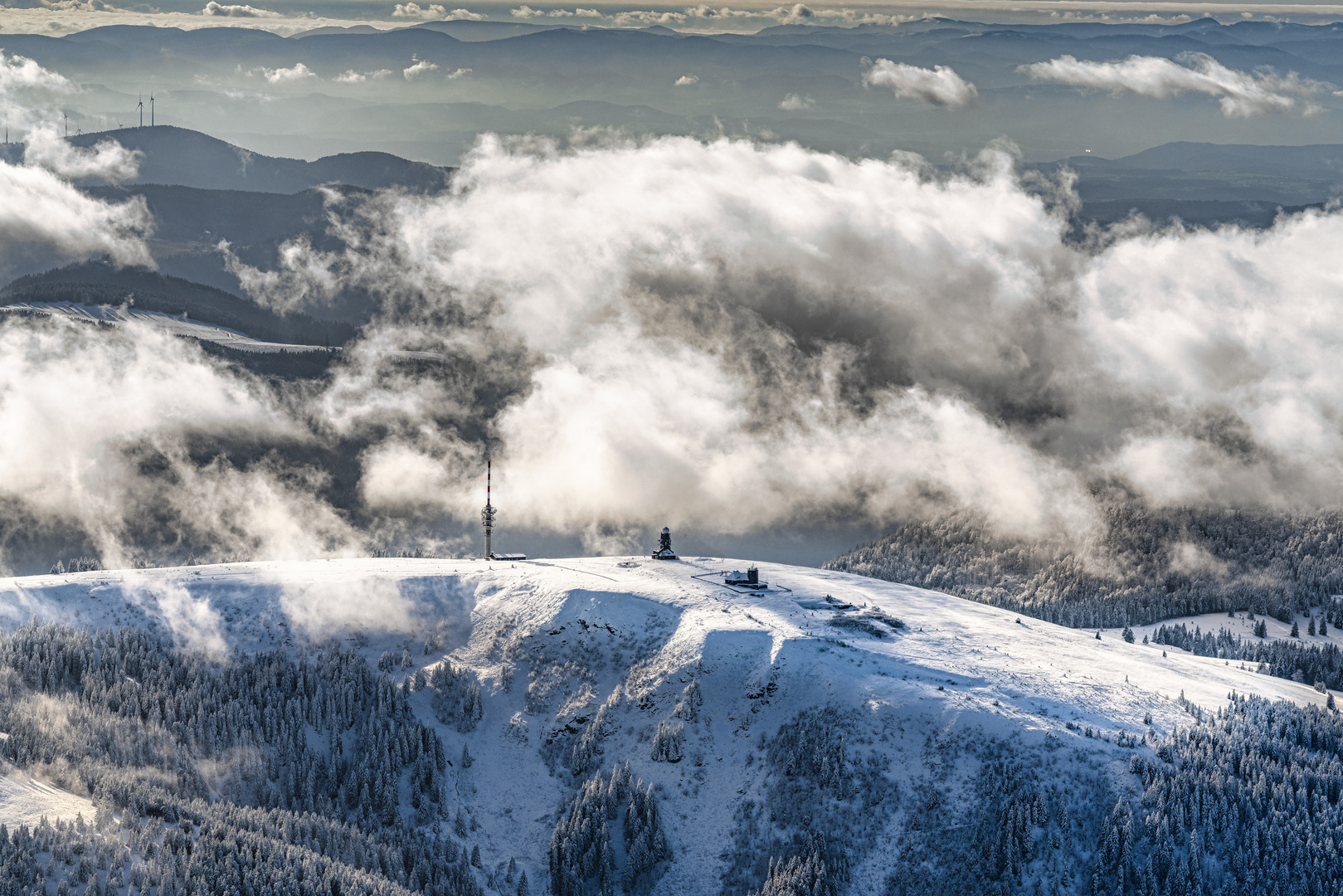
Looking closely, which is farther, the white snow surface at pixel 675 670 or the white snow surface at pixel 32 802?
the white snow surface at pixel 675 670

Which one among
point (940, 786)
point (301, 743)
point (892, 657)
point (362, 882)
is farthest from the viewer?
point (892, 657)

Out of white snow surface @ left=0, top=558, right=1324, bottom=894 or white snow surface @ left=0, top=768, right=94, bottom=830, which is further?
white snow surface @ left=0, top=558, right=1324, bottom=894

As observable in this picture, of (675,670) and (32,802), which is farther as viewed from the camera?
(675,670)

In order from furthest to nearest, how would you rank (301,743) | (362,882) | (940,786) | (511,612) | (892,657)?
(511,612), (892,657), (301,743), (940,786), (362,882)

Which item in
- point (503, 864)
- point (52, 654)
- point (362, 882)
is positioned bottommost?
point (503, 864)

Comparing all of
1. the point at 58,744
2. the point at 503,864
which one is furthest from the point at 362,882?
the point at 58,744

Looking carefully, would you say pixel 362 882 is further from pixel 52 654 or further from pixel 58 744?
pixel 52 654

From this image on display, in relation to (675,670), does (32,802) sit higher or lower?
higher

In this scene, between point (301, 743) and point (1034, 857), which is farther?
point (301, 743)
